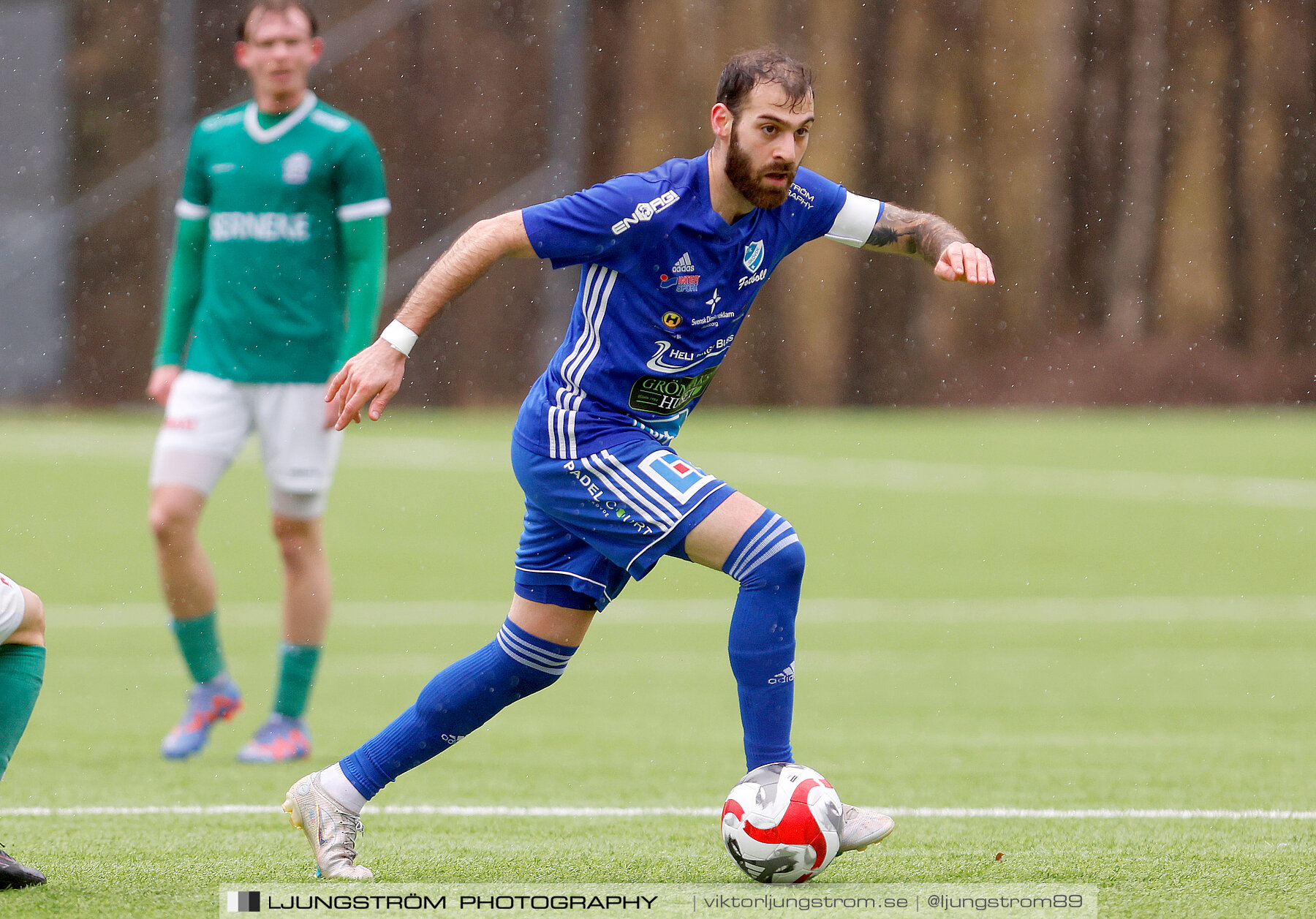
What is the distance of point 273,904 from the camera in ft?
10.3

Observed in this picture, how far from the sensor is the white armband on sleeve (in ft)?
12.8

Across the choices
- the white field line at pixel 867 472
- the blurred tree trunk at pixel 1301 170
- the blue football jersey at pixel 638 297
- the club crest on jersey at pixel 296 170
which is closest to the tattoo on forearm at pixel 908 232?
the blue football jersey at pixel 638 297

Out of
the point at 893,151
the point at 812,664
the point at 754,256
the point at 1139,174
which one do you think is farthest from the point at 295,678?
the point at 1139,174

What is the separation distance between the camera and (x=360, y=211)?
5496 millimetres

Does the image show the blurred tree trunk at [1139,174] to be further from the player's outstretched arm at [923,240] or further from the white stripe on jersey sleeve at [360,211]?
the player's outstretched arm at [923,240]

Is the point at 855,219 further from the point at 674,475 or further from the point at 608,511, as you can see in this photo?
the point at 608,511

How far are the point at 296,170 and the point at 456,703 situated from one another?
2459mm

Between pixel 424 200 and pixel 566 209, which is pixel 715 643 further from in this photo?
pixel 424 200

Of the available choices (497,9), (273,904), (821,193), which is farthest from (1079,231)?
(273,904)

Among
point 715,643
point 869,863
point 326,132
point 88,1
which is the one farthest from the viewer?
point 88,1

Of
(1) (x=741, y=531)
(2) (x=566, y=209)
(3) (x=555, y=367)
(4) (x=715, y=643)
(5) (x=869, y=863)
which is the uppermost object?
(2) (x=566, y=209)

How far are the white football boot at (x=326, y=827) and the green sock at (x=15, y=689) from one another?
23.0 inches

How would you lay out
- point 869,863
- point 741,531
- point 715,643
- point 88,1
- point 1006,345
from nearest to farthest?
point 741,531
point 869,863
point 715,643
point 88,1
point 1006,345

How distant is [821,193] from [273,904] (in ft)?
6.44
